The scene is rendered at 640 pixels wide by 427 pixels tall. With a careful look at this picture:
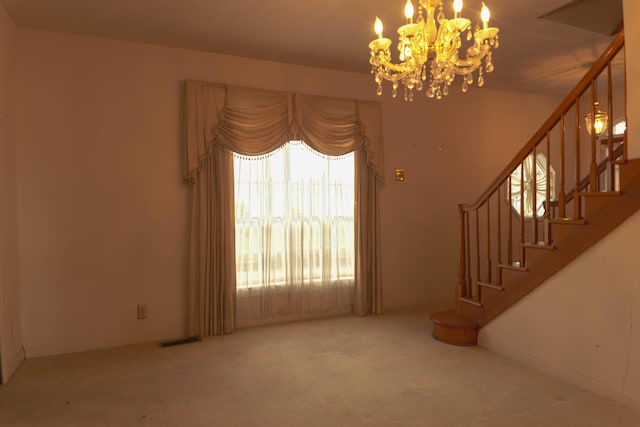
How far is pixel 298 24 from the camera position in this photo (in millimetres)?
3488

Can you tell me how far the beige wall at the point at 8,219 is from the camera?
9.96ft

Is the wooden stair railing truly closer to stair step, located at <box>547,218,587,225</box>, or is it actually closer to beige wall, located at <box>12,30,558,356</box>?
stair step, located at <box>547,218,587,225</box>

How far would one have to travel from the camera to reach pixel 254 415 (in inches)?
98.0

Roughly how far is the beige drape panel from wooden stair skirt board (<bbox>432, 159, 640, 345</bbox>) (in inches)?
78.5

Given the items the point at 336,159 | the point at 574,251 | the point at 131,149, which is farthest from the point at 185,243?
the point at 574,251

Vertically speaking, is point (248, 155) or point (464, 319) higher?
point (248, 155)

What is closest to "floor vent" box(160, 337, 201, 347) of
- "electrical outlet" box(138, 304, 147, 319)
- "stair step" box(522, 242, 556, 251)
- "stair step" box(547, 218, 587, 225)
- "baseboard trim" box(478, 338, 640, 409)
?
"electrical outlet" box(138, 304, 147, 319)

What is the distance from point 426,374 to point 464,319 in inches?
36.4

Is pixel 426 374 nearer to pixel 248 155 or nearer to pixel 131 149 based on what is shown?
pixel 248 155

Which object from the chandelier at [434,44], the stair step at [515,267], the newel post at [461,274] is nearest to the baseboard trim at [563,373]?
the newel post at [461,274]

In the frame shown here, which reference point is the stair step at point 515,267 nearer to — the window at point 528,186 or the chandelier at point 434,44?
the chandelier at point 434,44

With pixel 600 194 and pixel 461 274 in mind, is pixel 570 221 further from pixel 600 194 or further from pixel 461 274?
pixel 461 274

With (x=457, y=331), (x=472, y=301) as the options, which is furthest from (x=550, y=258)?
(x=457, y=331)

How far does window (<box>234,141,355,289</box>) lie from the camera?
4.20 metres
